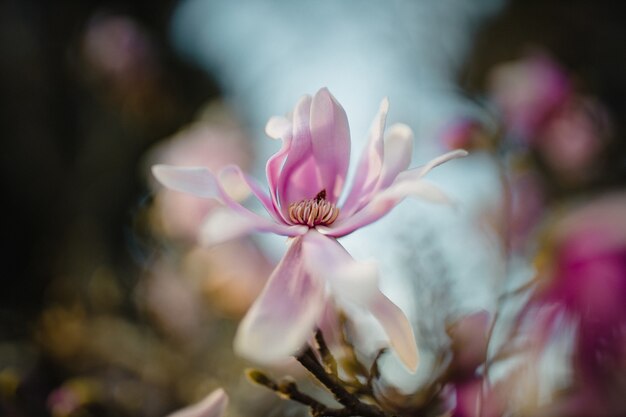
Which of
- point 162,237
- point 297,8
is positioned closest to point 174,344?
point 162,237

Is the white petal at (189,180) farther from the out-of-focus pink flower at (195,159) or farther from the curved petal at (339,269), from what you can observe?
the out-of-focus pink flower at (195,159)

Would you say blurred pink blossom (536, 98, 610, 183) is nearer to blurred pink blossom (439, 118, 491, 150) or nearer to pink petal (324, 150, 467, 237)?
blurred pink blossom (439, 118, 491, 150)

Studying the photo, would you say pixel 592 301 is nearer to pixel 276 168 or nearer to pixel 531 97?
pixel 276 168

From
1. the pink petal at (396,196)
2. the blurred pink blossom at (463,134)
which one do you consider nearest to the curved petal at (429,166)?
the pink petal at (396,196)

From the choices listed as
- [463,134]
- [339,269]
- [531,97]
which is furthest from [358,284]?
[531,97]

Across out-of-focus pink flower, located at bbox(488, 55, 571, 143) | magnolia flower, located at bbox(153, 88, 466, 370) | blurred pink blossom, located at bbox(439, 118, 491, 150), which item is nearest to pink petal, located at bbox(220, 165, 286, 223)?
magnolia flower, located at bbox(153, 88, 466, 370)

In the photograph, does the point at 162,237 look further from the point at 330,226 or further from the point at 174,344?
the point at 330,226

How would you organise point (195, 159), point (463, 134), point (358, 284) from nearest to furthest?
point (358, 284)
point (463, 134)
point (195, 159)
